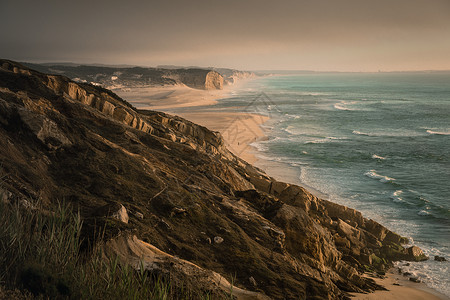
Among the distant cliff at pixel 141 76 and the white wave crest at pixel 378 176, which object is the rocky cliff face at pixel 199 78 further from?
the white wave crest at pixel 378 176

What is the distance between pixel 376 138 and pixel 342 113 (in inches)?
907

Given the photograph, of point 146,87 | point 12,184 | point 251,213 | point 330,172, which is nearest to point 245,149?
point 330,172

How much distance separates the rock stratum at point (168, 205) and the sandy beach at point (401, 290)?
0.45m

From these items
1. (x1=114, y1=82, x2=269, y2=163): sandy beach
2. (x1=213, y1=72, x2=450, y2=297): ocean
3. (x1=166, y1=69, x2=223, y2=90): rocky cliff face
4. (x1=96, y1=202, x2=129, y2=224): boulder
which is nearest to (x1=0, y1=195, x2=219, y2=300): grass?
(x1=96, y1=202, x2=129, y2=224): boulder

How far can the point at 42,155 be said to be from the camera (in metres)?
9.02

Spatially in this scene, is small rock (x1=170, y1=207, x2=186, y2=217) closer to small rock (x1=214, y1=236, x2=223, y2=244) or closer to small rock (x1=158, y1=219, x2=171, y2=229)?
small rock (x1=158, y1=219, x2=171, y2=229)

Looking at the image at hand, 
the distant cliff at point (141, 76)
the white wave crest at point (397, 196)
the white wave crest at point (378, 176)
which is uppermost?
the distant cliff at point (141, 76)

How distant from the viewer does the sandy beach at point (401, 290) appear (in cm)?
1164

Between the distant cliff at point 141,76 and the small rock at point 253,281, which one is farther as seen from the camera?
the distant cliff at point 141,76

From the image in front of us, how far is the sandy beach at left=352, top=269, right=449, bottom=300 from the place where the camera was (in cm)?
1164

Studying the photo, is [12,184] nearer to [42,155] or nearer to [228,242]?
[42,155]

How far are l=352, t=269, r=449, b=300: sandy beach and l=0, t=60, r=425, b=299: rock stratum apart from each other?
455 mm

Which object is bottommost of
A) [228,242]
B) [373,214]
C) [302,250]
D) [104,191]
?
[373,214]

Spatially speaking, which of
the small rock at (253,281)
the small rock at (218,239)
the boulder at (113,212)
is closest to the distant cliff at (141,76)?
the small rock at (218,239)
